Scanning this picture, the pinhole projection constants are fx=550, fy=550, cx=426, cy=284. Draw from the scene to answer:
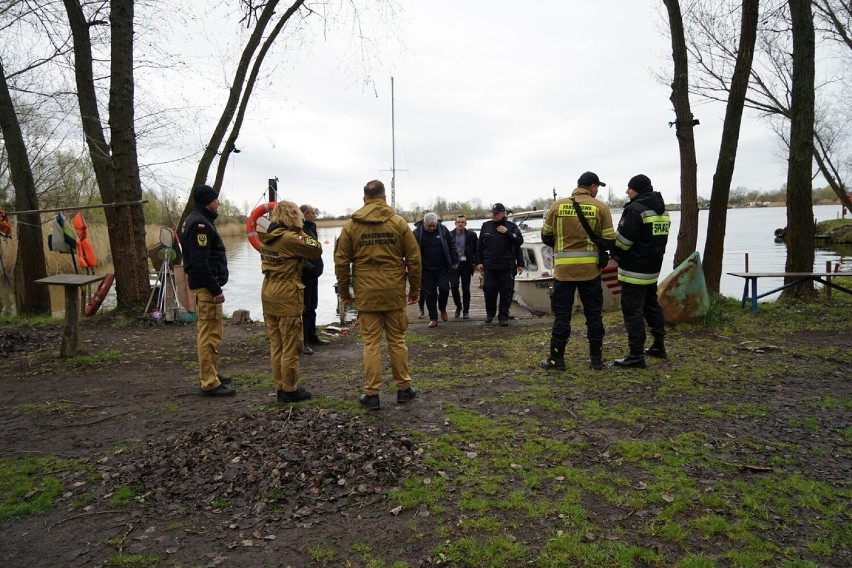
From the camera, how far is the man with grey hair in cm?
973

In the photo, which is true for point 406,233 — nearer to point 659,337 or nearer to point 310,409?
point 310,409

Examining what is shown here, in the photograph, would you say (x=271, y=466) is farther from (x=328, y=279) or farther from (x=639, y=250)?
(x=328, y=279)

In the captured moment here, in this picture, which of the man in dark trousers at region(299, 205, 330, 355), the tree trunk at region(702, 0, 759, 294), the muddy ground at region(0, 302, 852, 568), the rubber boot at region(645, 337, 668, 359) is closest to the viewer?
the muddy ground at region(0, 302, 852, 568)

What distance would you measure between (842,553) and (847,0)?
1787cm

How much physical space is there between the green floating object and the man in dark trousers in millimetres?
5102

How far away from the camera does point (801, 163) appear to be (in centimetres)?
977

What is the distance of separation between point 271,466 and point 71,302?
4974 millimetres

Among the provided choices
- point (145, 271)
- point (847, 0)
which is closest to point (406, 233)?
point (145, 271)

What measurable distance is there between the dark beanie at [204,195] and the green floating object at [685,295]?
6.30m

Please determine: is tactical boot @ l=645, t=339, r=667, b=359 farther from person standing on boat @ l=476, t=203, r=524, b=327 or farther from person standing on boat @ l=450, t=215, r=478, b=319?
person standing on boat @ l=450, t=215, r=478, b=319

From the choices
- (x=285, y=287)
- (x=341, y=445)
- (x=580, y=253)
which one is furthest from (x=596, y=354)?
(x=285, y=287)

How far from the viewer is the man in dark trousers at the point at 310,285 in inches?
288

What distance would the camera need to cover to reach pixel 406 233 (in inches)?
202

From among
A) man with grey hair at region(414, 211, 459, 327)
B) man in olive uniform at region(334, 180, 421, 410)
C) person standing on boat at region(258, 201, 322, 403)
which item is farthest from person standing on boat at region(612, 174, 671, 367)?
man with grey hair at region(414, 211, 459, 327)
